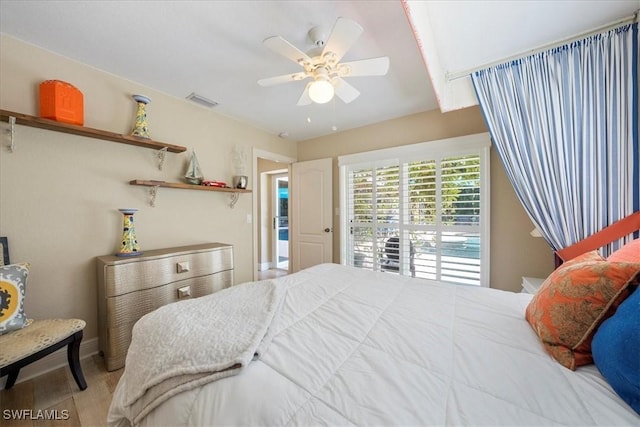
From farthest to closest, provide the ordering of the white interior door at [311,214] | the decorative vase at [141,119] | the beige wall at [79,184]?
the white interior door at [311,214]
the decorative vase at [141,119]
the beige wall at [79,184]

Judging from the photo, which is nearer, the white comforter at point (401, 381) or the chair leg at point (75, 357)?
the white comforter at point (401, 381)

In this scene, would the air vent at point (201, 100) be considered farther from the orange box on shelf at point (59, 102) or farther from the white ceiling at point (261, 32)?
the orange box on shelf at point (59, 102)

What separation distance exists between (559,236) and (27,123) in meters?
4.01

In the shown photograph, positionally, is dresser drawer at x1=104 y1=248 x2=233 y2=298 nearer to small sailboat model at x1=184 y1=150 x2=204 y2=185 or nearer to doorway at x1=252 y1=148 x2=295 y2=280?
small sailboat model at x1=184 y1=150 x2=204 y2=185

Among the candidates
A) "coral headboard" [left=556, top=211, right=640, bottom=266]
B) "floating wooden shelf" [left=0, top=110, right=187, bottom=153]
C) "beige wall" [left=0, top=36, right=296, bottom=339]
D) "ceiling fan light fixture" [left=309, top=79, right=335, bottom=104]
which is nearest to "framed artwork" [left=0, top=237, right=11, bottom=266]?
"beige wall" [left=0, top=36, right=296, bottom=339]

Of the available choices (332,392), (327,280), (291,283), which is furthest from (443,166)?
(332,392)

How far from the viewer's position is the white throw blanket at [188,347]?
0.76 meters

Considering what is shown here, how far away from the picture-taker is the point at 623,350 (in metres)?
0.64

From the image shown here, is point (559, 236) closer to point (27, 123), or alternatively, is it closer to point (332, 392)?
point (332, 392)

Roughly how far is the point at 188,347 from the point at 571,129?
2.64m

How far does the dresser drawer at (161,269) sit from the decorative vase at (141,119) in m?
1.17

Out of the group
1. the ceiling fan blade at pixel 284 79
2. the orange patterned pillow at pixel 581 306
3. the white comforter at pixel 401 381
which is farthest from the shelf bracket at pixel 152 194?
the orange patterned pillow at pixel 581 306

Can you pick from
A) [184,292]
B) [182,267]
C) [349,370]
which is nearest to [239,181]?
[182,267]

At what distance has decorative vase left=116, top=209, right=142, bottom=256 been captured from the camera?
6.50ft
